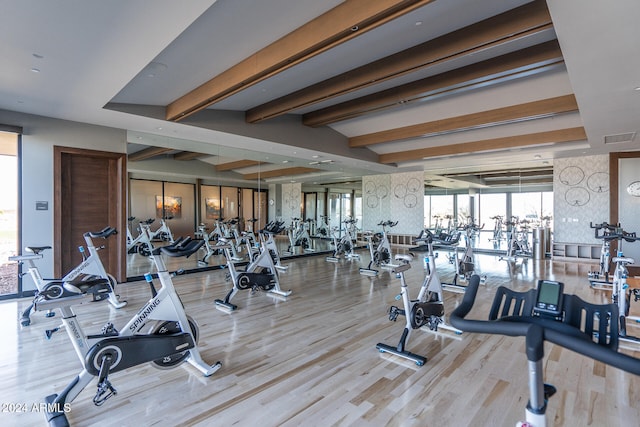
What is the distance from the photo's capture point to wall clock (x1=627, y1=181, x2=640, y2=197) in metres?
7.52

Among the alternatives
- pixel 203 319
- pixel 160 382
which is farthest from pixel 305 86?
pixel 160 382

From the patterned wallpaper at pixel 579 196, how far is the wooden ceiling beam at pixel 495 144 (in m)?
2.46

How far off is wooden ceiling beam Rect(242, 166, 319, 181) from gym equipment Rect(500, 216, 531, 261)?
18.8 feet

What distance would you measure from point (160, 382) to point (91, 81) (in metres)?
3.33

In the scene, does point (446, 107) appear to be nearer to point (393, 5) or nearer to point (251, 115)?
point (251, 115)

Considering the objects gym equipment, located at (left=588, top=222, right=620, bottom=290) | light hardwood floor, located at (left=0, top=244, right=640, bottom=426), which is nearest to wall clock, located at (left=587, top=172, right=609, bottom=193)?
gym equipment, located at (left=588, top=222, right=620, bottom=290)

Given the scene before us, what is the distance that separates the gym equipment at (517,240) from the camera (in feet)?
28.8

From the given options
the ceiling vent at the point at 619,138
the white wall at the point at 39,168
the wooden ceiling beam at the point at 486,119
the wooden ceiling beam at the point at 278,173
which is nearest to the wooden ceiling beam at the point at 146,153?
the white wall at the point at 39,168

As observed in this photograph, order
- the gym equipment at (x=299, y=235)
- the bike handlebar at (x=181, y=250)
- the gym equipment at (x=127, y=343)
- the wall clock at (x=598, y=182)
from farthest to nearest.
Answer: the gym equipment at (x=299, y=235) < the wall clock at (x=598, y=182) < the bike handlebar at (x=181, y=250) < the gym equipment at (x=127, y=343)

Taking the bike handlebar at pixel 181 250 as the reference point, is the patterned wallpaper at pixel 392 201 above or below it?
above

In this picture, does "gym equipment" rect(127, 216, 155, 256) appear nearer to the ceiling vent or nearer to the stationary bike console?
the stationary bike console

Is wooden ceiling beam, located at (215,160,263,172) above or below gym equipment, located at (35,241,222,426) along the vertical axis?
above

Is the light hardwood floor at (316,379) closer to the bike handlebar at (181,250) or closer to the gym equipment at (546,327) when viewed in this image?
the bike handlebar at (181,250)

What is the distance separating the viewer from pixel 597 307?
933 mm
